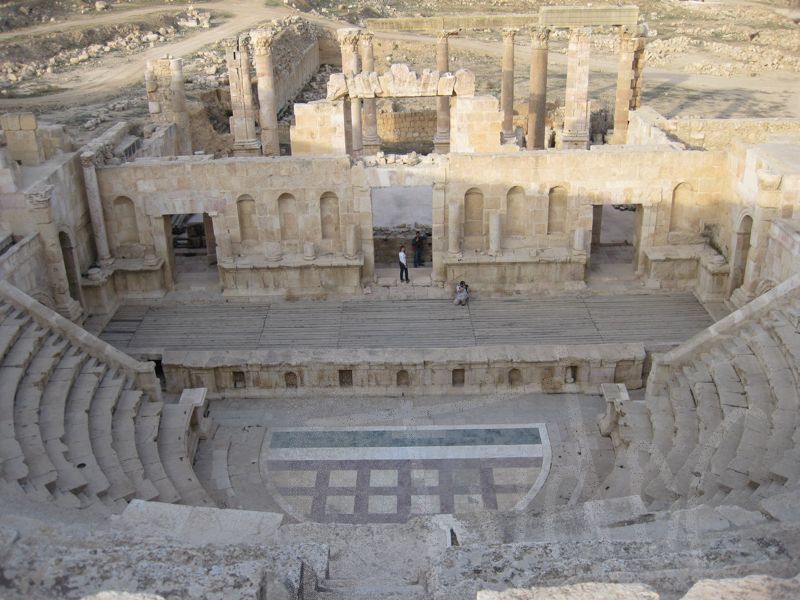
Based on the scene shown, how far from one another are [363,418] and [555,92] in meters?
26.6

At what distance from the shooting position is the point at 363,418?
15.6 metres

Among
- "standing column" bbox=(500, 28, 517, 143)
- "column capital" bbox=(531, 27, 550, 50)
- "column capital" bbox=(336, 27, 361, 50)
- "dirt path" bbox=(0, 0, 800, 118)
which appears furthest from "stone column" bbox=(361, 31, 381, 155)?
"dirt path" bbox=(0, 0, 800, 118)

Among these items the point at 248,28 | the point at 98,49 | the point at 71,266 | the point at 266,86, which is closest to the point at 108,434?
the point at 71,266

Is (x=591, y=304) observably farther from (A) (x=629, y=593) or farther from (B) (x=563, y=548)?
(A) (x=629, y=593)

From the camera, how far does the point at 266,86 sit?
74.1 ft

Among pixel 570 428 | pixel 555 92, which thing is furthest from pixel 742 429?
pixel 555 92

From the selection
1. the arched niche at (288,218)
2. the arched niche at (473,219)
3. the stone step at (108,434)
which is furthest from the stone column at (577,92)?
the stone step at (108,434)

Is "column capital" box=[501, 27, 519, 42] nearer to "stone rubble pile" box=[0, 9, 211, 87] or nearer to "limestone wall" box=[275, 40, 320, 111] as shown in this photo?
"limestone wall" box=[275, 40, 320, 111]

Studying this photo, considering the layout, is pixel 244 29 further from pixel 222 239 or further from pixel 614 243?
pixel 614 243

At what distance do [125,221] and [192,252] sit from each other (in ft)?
11.7

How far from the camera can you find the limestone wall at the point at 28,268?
14781 mm

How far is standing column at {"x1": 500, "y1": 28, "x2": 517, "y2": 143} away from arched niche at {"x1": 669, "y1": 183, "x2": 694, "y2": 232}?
8.31 metres

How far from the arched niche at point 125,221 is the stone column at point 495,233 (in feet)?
25.5

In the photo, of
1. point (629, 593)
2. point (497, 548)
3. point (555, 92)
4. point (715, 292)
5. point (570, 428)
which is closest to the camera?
point (629, 593)
